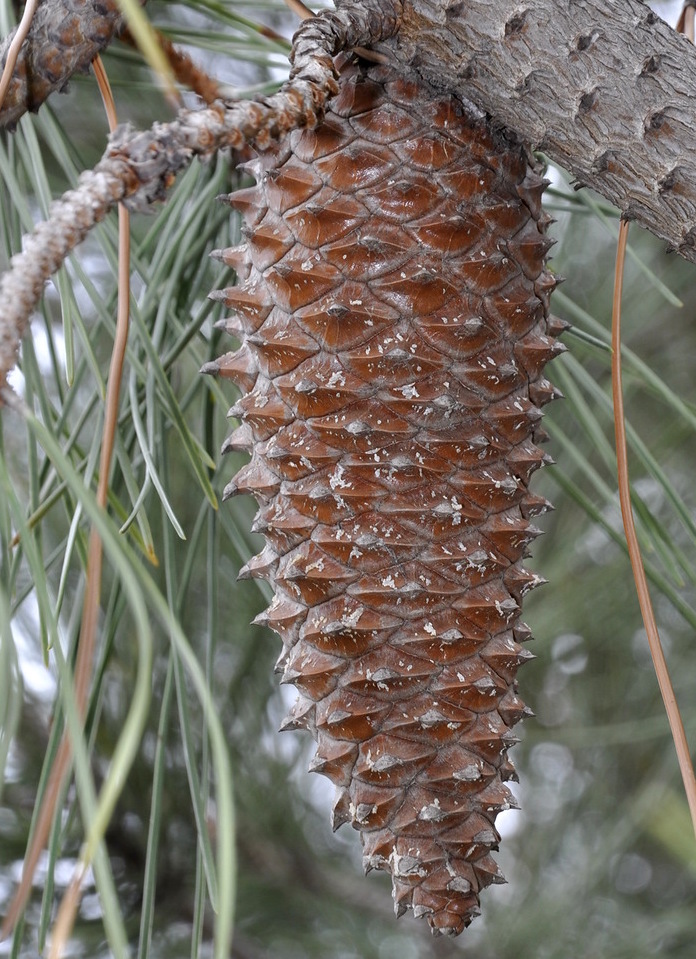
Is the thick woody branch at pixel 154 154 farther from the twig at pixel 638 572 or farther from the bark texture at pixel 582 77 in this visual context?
the twig at pixel 638 572

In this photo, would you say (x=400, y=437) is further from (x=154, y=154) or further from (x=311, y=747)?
(x=311, y=747)

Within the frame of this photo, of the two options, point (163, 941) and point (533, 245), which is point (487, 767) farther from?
point (163, 941)

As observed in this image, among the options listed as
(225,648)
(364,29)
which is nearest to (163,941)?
(225,648)

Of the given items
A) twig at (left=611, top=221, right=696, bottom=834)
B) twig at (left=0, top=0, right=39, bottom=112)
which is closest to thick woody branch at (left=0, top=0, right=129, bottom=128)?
twig at (left=0, top=0, right=39, bottom=112)

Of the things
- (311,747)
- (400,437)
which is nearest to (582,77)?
(400,437)

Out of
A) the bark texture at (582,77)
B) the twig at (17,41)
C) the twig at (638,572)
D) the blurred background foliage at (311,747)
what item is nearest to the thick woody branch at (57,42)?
the twig at (17,41)
